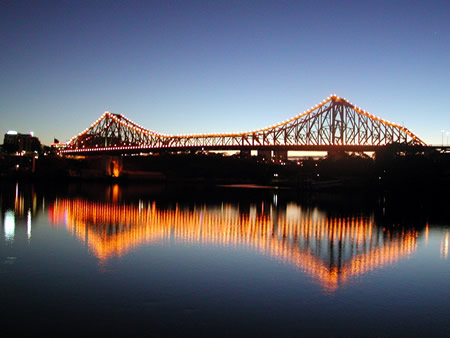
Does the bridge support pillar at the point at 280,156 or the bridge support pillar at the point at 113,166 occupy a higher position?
the bridge support pillar at the point at 280,156

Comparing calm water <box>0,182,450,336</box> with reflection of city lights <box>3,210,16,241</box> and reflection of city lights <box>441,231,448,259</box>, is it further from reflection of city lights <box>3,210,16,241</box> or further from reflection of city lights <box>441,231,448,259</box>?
reflection of city lights <box>441,231,448,259</box>

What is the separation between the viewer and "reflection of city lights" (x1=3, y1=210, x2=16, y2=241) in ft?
58.2

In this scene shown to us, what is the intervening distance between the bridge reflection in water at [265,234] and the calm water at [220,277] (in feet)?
0.22

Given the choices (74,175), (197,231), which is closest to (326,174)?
(74,175)

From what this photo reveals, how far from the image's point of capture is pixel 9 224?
2080 cm

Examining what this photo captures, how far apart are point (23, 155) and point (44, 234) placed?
3638 inches

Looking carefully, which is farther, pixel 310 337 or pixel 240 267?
pixel 240 267

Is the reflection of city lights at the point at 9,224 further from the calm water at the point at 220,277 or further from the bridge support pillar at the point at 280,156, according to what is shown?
the bridge support pillar at the point at 280,156

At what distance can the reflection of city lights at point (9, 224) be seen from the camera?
17.7m

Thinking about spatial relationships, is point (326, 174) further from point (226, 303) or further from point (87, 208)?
point (226, 303)

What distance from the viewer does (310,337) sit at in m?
8.62

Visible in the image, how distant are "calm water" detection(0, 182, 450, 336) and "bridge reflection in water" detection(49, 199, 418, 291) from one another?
7 cm

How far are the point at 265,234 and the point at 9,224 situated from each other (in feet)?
33.0

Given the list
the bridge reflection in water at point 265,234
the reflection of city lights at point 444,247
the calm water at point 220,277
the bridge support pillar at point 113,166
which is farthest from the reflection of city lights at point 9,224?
the bridge support pillar at point 113,166
